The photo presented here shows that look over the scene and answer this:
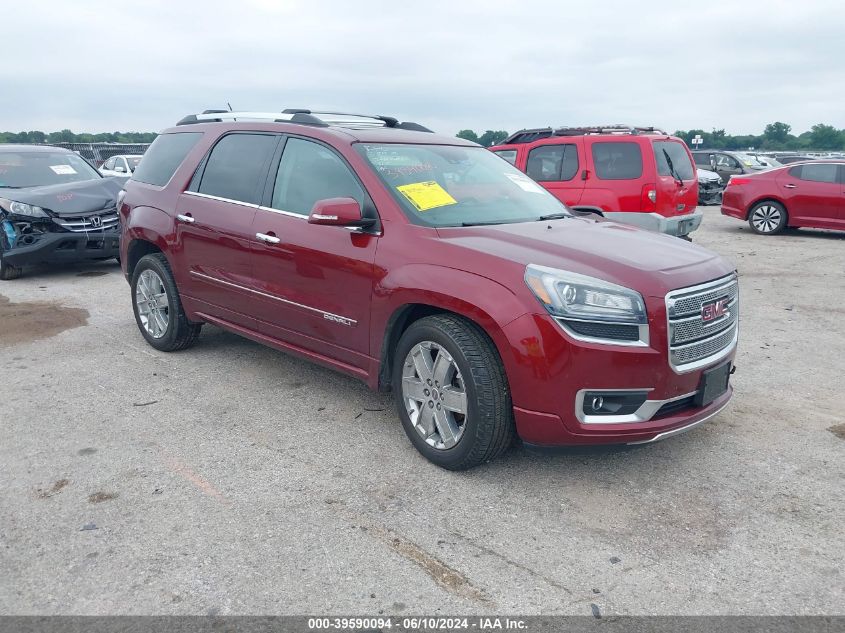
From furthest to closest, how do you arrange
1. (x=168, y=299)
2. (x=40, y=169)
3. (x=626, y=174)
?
(x=40, y=169) → (x=626, y=174) → (x=168, y=299)

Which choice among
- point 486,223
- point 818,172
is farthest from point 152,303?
Answer: point 818,172

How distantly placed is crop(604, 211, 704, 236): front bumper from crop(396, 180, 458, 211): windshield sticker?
17.3ft

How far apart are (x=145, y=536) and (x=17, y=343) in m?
3.85

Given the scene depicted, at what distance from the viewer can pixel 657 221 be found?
9.15m

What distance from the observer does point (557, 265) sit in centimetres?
346

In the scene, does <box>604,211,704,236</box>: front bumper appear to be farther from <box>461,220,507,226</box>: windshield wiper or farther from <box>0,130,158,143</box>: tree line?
<box>0,130,158,143</box>: tree line

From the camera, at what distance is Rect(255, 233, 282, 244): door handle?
448 centimetres

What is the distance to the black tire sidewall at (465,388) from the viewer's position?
3.50m

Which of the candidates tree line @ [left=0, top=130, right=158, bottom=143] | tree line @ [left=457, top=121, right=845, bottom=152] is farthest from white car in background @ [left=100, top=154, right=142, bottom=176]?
tree line @ [left=457, top=121, right=845, bottom=152]

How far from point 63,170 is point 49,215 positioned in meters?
1.46

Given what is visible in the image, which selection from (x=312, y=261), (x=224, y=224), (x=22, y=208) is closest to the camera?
(x=312, y=261)

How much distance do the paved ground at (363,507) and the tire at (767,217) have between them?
9.29m

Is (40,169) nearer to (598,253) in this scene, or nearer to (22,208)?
(22,208)

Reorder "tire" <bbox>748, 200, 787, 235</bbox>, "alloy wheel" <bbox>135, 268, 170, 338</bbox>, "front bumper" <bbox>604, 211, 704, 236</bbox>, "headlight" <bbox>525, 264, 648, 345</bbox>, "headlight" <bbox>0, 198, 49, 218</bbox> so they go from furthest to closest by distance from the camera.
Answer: "tire" <bbox>748, 200, 787, 235</bbox> → "front bumper" <bbox>604, 211, 704, 236</bbox> → "headlight" <bbox>0, 198, 49, 218</bbox> → "alloy wheel" <bbox>135, 268, 170, 338</bbox> → "headlight" <bbox>525, 264, 648, 345</bbox>
